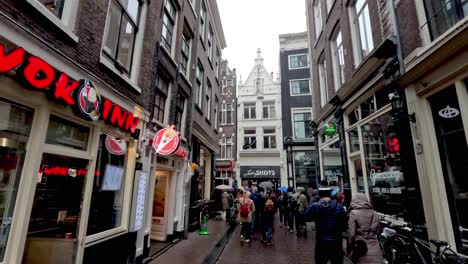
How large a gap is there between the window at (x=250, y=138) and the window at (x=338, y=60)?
1278cm

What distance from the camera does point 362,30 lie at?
312 inches

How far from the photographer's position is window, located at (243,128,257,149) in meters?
22.1

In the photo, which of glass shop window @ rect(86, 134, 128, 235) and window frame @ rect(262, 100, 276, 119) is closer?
glass shop window @ rect(86, 134, 128, 235)

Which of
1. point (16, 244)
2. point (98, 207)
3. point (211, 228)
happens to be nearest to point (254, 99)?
point (211, 228)

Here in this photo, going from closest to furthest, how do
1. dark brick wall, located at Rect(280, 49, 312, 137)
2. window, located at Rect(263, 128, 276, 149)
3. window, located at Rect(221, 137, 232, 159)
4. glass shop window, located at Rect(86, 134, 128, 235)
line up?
glass shop window, located at Rect(86, 134, 128, 235)
dark brick wall, located at Rect(280, 49, 312, 137)
window, located at Rect(263, 128, 276, 149)
window, located at Rect(221, 137, 232, 159)

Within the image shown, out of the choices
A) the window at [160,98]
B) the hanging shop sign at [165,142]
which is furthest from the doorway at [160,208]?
the hanging shop sign at [165,142]

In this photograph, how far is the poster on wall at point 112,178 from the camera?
4.86 m

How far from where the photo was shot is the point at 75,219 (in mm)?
4305

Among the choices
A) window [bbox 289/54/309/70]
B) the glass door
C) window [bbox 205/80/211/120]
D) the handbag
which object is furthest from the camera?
window [bbox 289/54/309/70]

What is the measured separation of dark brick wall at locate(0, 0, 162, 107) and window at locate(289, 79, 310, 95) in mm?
16760

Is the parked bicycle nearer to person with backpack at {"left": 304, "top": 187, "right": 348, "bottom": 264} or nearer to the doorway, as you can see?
person with backpack at {"left": 304, "top": 187, "right": 348, "bottom": 264}

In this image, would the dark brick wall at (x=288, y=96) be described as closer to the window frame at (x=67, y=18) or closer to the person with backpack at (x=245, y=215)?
the person with backpack at (x=245, y=215)

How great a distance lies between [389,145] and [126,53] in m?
7.37

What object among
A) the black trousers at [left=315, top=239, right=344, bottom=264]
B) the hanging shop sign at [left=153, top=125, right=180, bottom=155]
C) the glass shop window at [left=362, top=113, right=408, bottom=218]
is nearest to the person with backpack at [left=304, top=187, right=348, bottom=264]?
the black trousers at [left=315, top=239, right=344, bottom=264]
